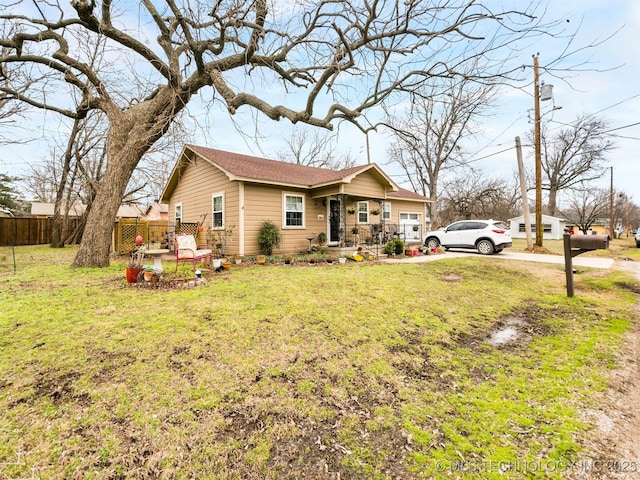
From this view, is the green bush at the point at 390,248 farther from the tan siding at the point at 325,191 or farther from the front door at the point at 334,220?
the tan siding at the point at 325,191

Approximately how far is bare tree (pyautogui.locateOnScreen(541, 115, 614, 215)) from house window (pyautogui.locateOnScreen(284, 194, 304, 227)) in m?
27.8

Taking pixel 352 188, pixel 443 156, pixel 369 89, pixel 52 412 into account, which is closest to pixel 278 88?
pixel 369 89

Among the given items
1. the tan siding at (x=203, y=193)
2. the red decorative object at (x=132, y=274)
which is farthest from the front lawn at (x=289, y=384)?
the tan siding at (x=203, y=193)

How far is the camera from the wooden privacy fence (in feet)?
53.0

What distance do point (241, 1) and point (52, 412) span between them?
7.24 m

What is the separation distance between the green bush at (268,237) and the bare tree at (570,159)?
1162 inches

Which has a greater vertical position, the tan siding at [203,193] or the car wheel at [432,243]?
the tan siding at [203,193]

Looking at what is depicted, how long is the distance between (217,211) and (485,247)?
11.6 m

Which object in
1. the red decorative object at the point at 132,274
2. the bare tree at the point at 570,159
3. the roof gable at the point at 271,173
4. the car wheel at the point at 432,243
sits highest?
the bare tree at the point at 570,159

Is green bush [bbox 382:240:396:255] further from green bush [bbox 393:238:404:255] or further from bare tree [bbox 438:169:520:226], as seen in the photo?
bare tree [bbox 438:169:520:226]

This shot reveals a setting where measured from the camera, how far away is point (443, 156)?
2486cm

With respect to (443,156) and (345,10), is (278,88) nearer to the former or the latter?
(345,10)

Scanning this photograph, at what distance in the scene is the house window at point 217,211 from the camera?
443 inches

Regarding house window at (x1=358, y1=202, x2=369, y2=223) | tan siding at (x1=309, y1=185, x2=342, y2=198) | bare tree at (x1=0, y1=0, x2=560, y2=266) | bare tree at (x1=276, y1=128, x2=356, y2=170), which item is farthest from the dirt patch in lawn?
bare tree at (x1=276, y1=128, x2=356, y2=170)
